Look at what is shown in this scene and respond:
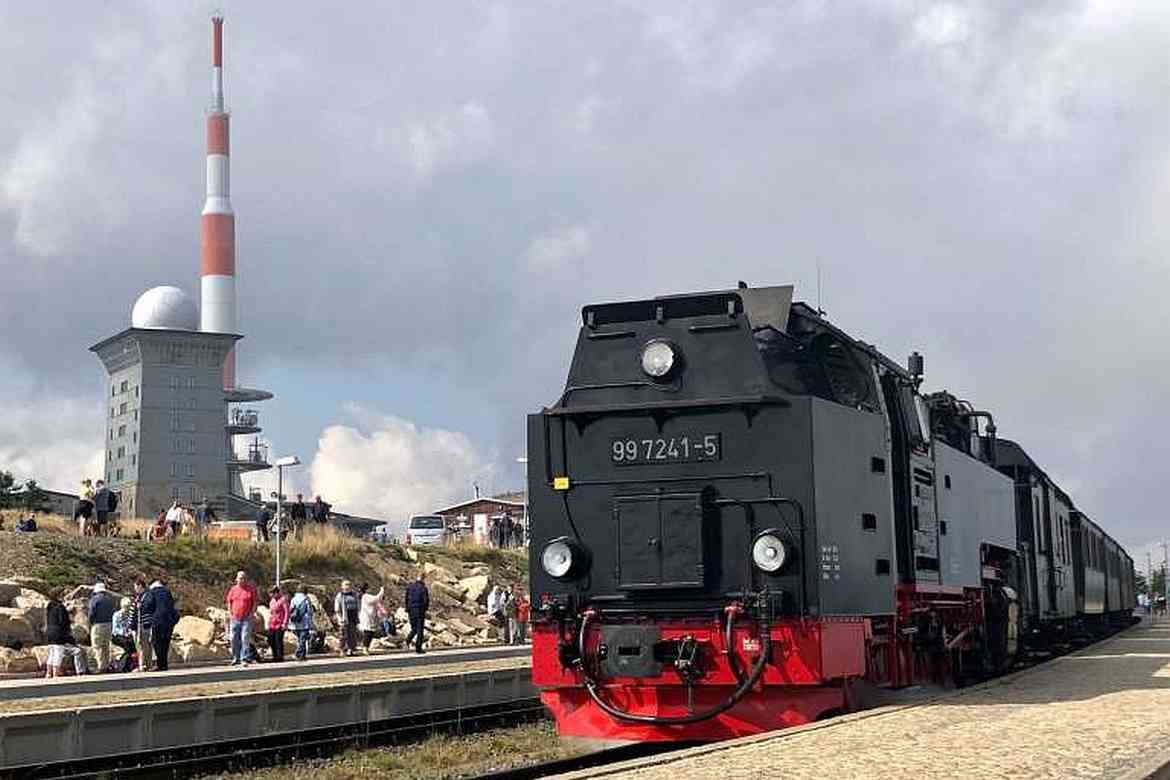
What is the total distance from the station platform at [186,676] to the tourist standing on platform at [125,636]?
2.77ft

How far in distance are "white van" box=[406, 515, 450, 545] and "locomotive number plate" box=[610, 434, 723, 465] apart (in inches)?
1526

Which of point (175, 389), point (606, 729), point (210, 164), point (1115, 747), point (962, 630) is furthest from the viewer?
point (210, 164)

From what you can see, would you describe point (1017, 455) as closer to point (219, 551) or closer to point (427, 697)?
point (427, 697)

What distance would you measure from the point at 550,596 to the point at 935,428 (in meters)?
5.90

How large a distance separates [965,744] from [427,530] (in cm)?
4389

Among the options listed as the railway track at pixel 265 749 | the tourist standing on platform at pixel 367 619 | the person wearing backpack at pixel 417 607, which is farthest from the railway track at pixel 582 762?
the tourist standing on platform at pixel 367 619

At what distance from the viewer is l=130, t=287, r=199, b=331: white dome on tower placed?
278 feet

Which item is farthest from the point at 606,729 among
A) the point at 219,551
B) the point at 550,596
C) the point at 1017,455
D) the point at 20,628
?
the point at 219,551

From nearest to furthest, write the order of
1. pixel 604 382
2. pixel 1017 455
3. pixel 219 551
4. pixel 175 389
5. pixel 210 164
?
pixel 604 382, pixel 1017 455, pixel 219 551, pixel 175 389, pixel 210 164

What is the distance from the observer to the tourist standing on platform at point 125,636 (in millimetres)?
21734

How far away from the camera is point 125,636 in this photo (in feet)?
71.4

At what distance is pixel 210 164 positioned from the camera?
91.2 m

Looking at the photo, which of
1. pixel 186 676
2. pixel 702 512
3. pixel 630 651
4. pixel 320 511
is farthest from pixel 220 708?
pixel 320 511

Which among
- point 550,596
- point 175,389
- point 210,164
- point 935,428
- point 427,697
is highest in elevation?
point 210,164
